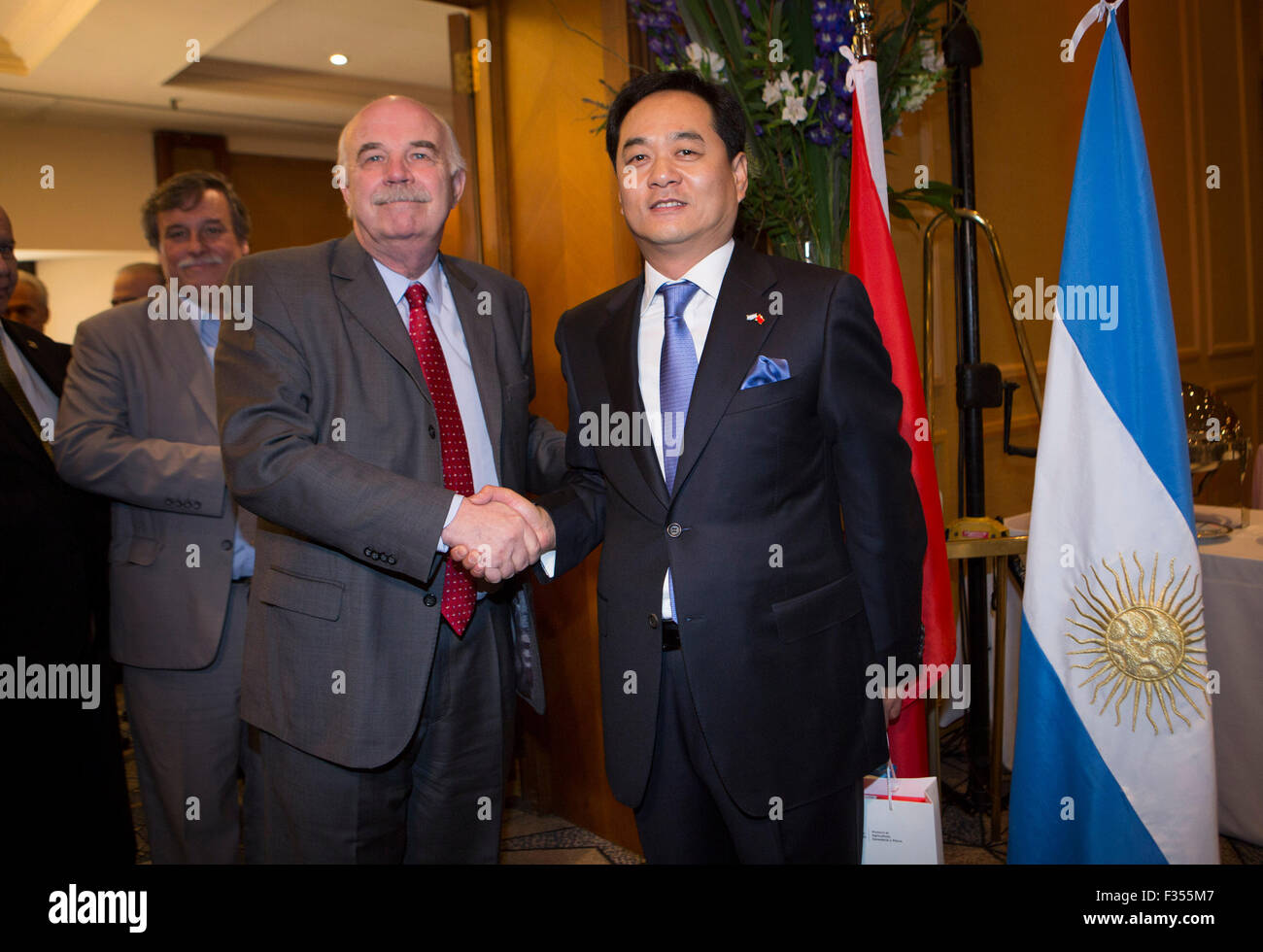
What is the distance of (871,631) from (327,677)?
3.34ft

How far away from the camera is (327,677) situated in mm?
1765

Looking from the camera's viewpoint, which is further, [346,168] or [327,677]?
[346,168]

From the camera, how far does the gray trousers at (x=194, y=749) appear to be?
2.41m

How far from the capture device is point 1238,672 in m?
2.59

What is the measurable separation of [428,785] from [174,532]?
1023 mm

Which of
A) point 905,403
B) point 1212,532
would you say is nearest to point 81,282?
point 905,403

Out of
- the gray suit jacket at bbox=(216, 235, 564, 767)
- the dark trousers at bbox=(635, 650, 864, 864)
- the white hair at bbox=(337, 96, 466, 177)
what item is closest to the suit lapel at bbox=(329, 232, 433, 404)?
the gray suit jacket at bbox=(216, 235, 564, 767)

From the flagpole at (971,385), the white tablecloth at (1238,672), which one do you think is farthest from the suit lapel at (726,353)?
the white tablecloth at (1238,672)

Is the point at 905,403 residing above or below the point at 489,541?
above

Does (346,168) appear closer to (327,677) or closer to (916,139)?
(327,677)

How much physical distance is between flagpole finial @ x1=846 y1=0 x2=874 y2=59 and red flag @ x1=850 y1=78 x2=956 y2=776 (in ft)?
0.49

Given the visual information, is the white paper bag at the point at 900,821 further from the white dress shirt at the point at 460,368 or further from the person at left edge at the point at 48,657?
the person at left edge at the point at 48,657

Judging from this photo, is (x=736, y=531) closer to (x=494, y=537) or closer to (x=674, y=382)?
(x=674, y=382)

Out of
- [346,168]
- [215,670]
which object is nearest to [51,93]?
[346,168]
